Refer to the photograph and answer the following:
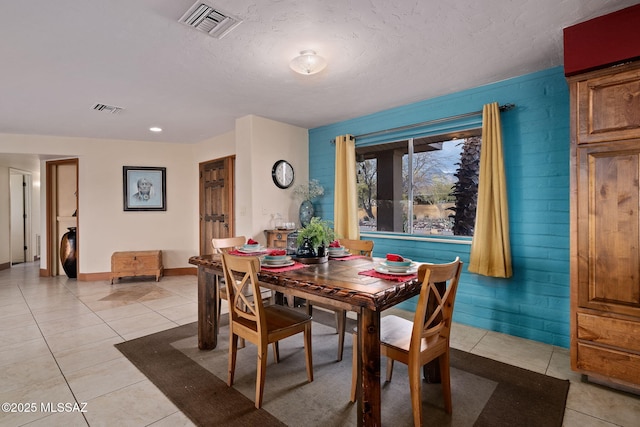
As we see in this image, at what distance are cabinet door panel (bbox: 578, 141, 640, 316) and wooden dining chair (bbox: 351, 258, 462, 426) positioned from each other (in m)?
1.05

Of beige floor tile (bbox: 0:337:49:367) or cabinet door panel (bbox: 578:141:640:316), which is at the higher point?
cabinet door panel (bbox: 578:141:640:316)

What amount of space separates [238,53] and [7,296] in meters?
4.86

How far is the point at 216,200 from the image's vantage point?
5559 millimetres

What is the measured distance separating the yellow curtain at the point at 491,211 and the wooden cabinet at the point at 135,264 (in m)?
4.84

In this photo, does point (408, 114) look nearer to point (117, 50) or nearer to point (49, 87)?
point (117, 50)

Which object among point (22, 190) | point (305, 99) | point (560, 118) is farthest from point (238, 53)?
point (22, 190)

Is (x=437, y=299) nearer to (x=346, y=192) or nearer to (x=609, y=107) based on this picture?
(x=609, y=107)

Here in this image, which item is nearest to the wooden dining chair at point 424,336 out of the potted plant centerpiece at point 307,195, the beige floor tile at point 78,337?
the beige floor tile at point 78,337

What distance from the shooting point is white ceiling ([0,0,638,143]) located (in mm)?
1996

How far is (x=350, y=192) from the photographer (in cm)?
416

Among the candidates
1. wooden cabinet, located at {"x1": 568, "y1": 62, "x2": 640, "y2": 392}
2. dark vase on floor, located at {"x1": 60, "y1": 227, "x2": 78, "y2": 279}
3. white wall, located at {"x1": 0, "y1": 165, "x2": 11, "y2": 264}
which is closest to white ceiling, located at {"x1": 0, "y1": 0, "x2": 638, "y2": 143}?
wooden cabinet, located at {"x1": 568, "y1": 62, "x2": 640, "y2": 392}

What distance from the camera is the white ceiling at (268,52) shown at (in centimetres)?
200

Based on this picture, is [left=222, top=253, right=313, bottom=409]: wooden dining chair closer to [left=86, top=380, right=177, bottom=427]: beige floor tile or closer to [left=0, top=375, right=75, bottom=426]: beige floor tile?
[left=86, top=380, right=177, bottom=427]: beige floor tile

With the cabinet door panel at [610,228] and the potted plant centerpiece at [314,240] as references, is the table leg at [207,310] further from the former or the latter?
the cabinet door panel at [610,228]
